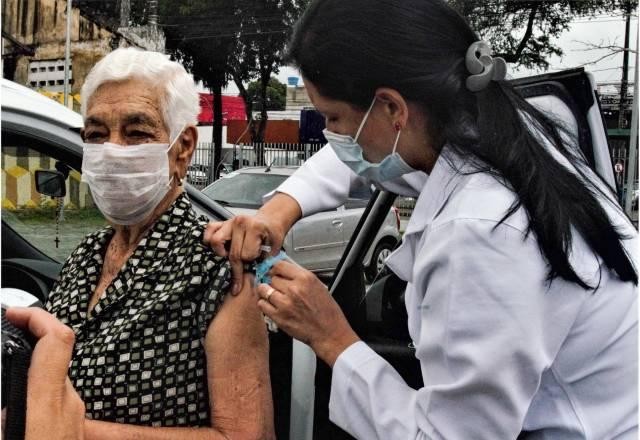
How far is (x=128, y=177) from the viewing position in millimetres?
2037

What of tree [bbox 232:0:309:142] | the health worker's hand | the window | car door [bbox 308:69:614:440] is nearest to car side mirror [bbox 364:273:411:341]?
car door [bbox 308:69:614:440]

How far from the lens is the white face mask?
6.70ft

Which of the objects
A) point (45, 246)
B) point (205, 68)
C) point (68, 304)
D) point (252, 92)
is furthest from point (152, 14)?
point (68, 304)

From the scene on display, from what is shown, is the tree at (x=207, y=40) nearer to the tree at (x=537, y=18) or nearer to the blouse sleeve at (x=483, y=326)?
the tree at (x=537, y=18)

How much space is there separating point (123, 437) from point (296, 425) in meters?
0.61

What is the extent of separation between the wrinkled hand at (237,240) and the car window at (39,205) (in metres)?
0.85

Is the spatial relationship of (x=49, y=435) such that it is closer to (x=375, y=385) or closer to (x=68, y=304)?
(x=375, y=385)

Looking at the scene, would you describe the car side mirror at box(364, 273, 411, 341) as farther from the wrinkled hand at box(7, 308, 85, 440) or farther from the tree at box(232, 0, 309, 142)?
the tree at box(232, 0, 309, 142)

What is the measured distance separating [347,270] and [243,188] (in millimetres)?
8609

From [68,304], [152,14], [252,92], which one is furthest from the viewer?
[252,92]

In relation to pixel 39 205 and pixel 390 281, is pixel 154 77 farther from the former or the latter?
pixel 39 205

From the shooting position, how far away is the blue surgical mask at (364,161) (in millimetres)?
1630

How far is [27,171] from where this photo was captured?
3.07 meters

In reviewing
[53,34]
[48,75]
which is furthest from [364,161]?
[53,34]
